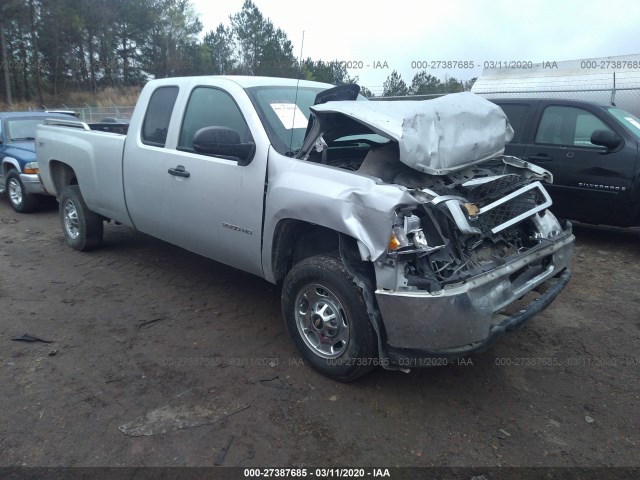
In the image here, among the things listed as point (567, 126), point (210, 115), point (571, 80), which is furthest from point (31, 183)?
point (571, 80)

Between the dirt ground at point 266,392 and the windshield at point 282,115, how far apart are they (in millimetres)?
1549

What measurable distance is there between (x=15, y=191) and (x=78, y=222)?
3778mm

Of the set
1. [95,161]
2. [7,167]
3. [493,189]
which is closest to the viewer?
[493,189]

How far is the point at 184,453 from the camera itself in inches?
110

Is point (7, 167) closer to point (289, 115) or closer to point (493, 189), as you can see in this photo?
point (289, 115)

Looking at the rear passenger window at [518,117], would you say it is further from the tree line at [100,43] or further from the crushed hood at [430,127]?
the tree line at [100,43]

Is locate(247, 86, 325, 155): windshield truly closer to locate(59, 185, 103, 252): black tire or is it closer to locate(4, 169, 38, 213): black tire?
locate(59, 185, 103, 252): black tire

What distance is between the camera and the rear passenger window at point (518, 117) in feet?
23.0

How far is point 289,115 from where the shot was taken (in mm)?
4129

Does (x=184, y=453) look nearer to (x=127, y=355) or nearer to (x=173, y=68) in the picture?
(x=127, y=355)

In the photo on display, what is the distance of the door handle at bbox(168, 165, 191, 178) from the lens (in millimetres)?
4340

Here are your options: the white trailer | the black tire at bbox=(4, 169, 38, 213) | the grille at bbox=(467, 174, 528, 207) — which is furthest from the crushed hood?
the white trailer

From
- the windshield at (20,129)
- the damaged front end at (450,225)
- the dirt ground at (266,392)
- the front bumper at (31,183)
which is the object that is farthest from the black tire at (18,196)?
the damaged front end at (450,225)

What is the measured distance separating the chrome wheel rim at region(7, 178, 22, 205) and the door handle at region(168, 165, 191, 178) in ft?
19.4
